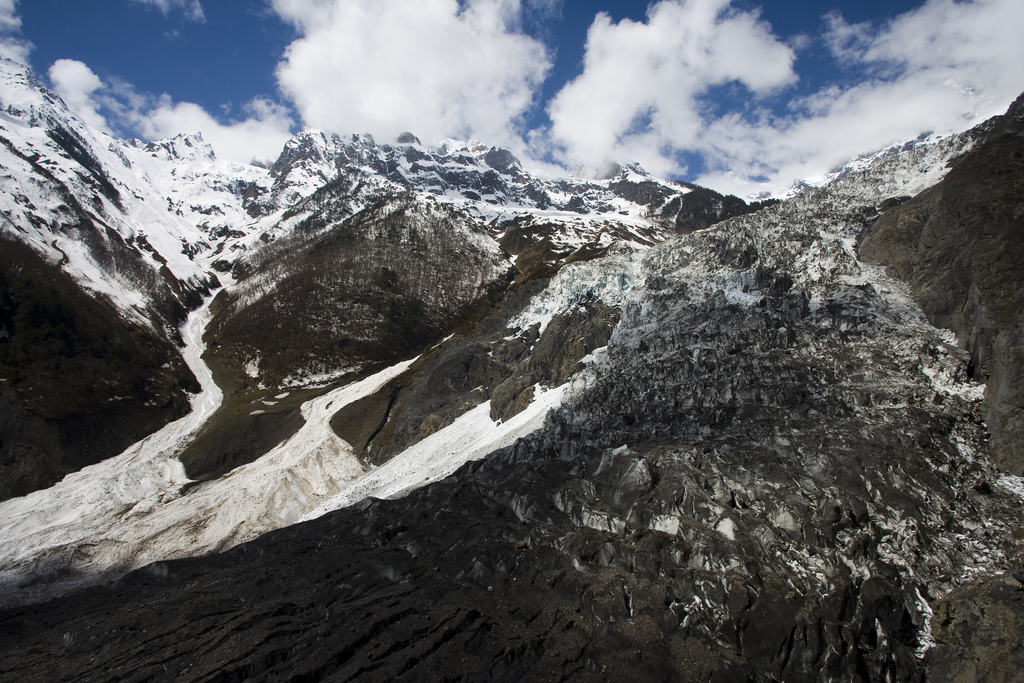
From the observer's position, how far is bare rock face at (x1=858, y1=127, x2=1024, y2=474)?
1981 cm

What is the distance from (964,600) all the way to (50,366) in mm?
83481

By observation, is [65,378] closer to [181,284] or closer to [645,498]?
[181,284]

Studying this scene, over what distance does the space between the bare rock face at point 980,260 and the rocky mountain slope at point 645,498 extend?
197 millimetres

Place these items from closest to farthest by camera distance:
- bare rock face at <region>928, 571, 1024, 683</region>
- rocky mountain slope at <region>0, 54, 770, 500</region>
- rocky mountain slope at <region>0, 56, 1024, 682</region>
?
bare rock face at <region>928, 571, 1024, 683</region>
rocky mountain slope at <region>0, 56, 1024, 682</region>
rocky mountain slope at <region>0, 54, 770, 500</region>

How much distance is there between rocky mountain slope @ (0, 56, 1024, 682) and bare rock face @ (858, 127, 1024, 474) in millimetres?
197

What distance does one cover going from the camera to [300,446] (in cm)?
4619

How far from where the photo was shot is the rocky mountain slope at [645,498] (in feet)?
49.8

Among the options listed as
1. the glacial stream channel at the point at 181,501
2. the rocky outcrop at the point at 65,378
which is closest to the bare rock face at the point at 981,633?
the glacial stream channel at the point at 181,501

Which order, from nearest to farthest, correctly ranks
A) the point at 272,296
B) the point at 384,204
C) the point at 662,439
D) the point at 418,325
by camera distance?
the point at 662,439
the point at 418,325
the point at 272,296
the point at 384,204

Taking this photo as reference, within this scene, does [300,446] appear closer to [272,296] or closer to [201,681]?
[201,681]

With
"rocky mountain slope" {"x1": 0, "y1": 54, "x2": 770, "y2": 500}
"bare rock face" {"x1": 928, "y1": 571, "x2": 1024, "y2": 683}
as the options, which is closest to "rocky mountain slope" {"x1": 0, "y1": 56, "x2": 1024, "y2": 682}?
"bare rock face" {"x1": 928, "y1": 571, "x2": 1024, "y2": 683}

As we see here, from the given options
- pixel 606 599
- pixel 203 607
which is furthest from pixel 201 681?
pixel 606 599

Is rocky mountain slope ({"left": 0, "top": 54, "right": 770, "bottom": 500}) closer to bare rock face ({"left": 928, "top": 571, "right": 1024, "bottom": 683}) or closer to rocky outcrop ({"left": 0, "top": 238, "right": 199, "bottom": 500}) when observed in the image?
rocky outcrop ({"left": 0, "top": 238, "right": 199, "bottom": 500})

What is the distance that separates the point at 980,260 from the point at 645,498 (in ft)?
80.7
